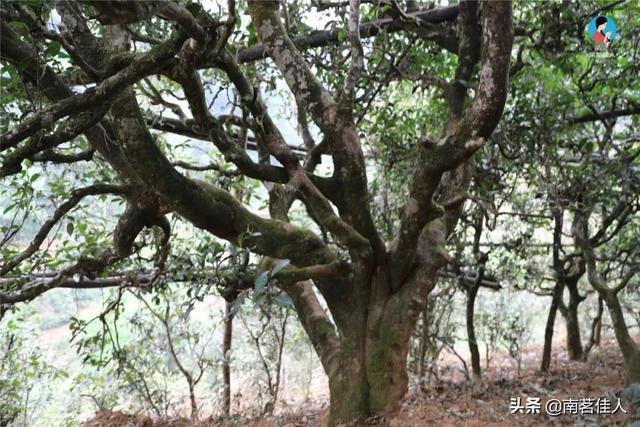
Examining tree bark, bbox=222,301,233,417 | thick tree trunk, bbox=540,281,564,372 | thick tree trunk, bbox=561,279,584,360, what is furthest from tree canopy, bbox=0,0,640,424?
thick tree trunk, bbox=561,279,584,360

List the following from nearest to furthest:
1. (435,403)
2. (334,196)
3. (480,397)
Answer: (334,196), (435,403), (480,397)

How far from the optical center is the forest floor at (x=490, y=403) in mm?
3631

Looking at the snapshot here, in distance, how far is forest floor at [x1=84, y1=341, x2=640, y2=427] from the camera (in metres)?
3.63

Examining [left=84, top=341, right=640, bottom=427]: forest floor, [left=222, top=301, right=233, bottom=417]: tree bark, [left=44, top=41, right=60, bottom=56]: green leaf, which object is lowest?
[left=84, top=341, right=640, bottom=427]: forest floor

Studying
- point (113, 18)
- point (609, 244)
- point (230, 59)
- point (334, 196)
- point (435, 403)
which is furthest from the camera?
point (609, 244)

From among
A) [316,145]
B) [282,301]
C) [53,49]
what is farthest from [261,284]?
[316,145]

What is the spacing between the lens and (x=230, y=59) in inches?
117

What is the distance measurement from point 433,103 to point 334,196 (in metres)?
2.40

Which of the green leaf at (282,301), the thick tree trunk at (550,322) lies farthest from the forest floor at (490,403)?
the green leaf at (282,301)

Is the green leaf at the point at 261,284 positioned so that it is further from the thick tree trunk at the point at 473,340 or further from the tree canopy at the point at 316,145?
the thick tree trunk at the point at 473,340

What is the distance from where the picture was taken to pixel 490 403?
4574mm

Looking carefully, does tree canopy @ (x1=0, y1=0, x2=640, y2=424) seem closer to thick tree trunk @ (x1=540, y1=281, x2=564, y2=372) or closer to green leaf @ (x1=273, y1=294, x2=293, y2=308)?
green leaf @ (x1=273, y1=294, x2=293, y2=308)

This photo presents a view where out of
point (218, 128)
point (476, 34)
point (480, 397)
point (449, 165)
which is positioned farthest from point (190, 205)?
point (480, 397)

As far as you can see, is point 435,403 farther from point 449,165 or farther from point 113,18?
point 113,18
